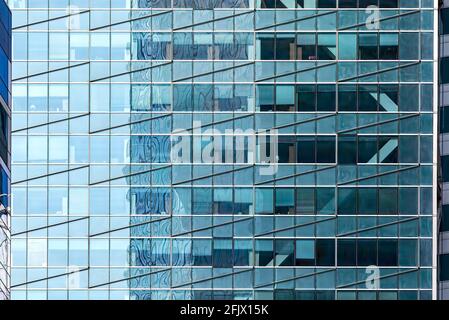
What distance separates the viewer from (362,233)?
105 metres

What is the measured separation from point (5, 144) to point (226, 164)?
13.6 meters

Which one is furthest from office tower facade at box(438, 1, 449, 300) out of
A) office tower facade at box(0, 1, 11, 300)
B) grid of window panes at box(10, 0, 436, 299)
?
office tower facade at box(0, 1, 11, 300)

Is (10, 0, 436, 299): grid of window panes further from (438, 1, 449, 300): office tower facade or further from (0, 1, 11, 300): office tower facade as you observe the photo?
(438, 1, 449, 300): office tower facade

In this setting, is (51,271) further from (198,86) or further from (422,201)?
(422,201)

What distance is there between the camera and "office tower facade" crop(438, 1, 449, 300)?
106625 millimetres

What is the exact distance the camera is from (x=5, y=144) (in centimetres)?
10481

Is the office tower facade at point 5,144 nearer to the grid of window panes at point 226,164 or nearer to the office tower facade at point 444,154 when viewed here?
the grid of window panes at point 226,164

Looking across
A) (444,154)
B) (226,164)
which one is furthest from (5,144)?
(444,154)

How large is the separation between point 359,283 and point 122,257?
48.5 feet

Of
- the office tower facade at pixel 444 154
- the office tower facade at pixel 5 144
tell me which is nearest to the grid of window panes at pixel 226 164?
the office tower facade at pixel 5 144

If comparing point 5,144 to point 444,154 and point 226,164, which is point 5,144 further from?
point 444,154

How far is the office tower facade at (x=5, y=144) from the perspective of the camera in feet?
337

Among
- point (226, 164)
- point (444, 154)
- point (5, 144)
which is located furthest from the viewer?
point (444, 154)
